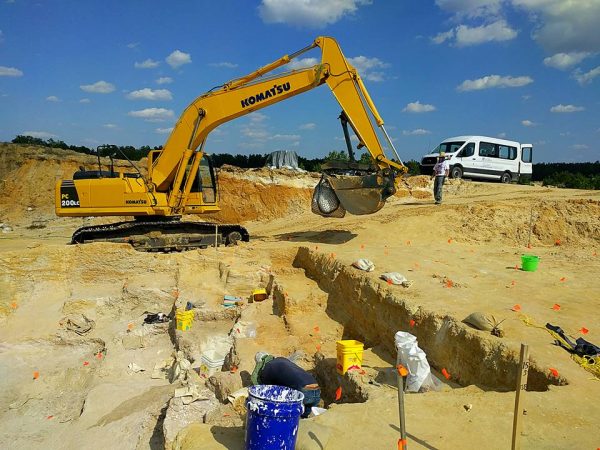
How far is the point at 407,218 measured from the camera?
12.5m

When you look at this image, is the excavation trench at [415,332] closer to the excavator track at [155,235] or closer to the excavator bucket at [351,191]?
the excavator bucket at [351,191]

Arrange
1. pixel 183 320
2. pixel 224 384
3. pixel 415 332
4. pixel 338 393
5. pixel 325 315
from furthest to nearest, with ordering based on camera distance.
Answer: pixel 325 315
pixel 183 320
pixel 415 332
pixel 224 384
pixel 338 393

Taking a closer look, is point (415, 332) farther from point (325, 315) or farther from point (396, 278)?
point (325, 315)

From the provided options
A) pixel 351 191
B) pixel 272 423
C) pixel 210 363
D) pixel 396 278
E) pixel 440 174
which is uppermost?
pixel 440 174

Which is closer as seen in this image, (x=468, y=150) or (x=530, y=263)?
(x=530, y=263)

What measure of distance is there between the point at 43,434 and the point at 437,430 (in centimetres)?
564

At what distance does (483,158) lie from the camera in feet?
61.5

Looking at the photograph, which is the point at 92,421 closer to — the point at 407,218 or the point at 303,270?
the point at 303,270

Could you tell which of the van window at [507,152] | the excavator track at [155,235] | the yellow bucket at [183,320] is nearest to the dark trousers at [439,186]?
the van window at [507,152]

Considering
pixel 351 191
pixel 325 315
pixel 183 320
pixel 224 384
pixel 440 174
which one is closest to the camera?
pixel 224 384

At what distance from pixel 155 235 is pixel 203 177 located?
6.06 feet

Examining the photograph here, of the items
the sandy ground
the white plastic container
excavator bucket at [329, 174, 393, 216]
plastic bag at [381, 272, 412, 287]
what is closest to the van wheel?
the sandy ground

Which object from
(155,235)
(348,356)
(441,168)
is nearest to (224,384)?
(348,356)

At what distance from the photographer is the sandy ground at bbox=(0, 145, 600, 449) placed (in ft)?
13.8
